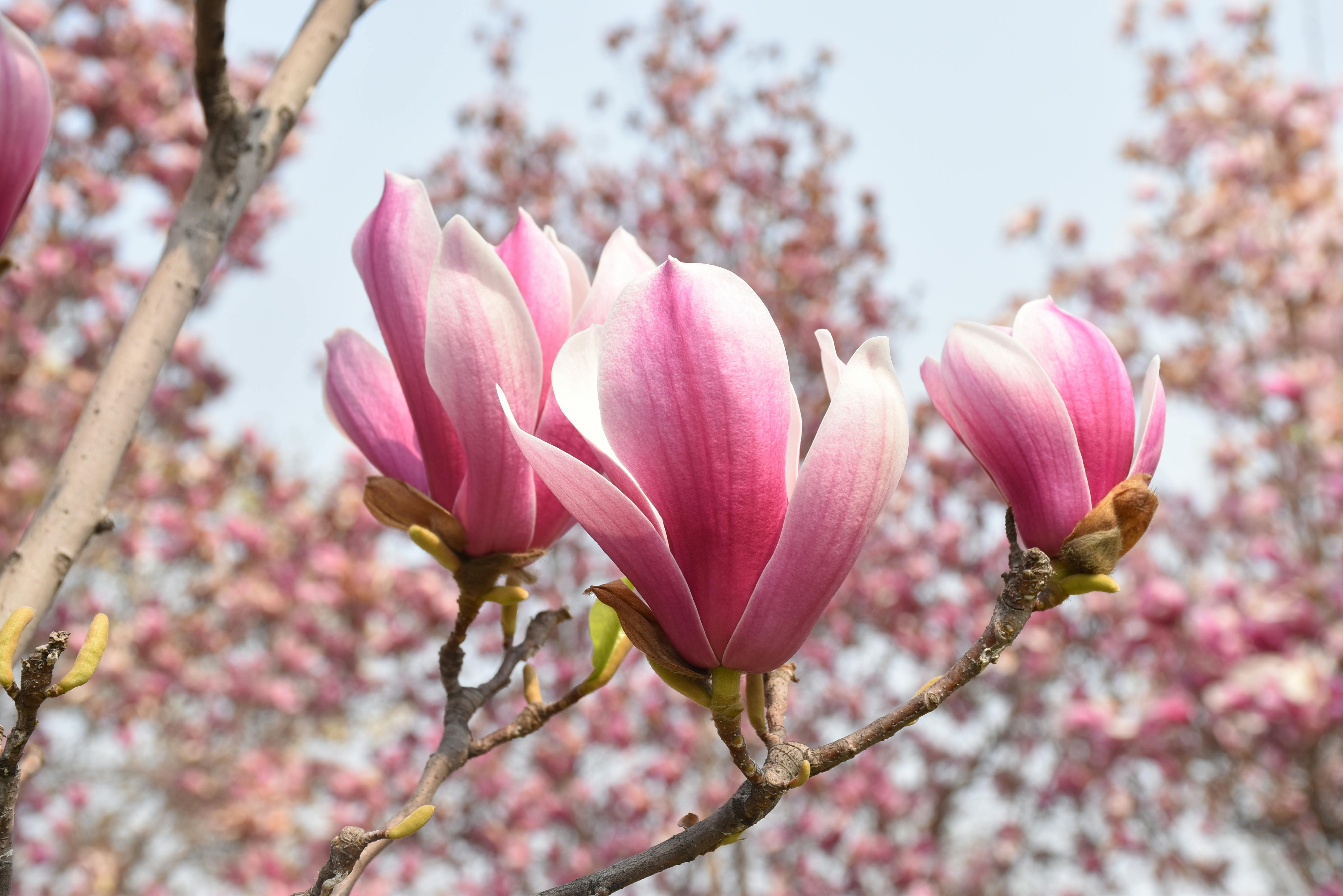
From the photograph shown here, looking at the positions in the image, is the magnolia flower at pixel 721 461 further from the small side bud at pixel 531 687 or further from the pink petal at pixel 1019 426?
the small side bud at pixel 531 687

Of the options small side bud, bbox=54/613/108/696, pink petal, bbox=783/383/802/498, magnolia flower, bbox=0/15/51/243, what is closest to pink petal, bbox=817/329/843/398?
pink petal, bbox=783/383/802/498

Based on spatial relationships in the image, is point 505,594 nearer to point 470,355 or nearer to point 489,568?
point 489,568

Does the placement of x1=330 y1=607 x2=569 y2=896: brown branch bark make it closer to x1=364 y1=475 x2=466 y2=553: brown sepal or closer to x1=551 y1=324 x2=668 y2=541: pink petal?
x1=364 y1=475 x2=466 y2=553: brown sepal

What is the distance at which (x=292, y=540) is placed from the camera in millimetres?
6090

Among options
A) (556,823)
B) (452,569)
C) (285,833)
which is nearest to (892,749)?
(556,823)

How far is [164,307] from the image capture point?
31.2 inches

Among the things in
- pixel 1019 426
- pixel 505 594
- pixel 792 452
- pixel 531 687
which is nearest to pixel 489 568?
pixel 505 594

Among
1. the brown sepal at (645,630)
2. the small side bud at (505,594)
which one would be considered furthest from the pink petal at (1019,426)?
the small side bud at (505,594)

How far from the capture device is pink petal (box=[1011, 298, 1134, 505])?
555 millimetres

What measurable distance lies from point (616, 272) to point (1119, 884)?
18.7 feet

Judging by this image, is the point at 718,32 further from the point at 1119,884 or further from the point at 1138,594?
the point at 1119,884

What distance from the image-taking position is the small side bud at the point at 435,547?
0.62 m

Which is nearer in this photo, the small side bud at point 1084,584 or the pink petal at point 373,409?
the small side bud at point 1084,584

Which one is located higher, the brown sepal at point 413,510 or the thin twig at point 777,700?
the brown sepal at point 413,510
